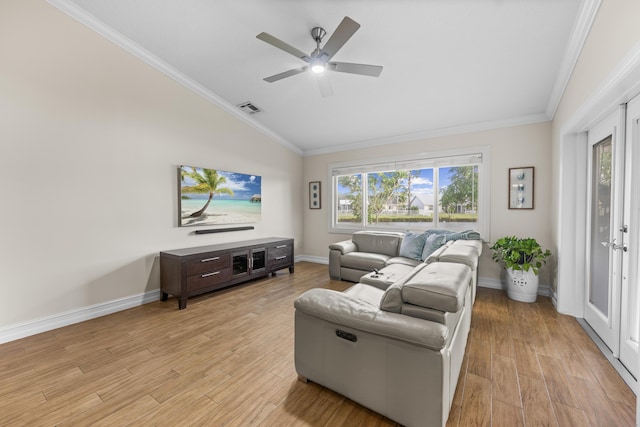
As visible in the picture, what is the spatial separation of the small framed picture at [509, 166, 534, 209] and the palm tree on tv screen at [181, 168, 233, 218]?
437cm

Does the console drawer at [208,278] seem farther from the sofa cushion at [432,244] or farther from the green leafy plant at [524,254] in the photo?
the green leafy plant at [524,254]

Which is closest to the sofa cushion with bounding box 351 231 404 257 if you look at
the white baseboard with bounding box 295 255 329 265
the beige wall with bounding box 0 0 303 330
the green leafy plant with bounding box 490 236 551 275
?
the white baseboard with bounding box 295 255 329 265

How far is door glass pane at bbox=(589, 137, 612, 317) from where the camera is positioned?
2.33m

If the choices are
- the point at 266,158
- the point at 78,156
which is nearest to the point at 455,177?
the point at 266,158

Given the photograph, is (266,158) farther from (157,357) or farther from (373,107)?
(157,357)

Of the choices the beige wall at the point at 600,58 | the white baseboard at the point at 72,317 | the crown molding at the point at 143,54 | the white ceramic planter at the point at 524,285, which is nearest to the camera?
the beige wall at the point at 600,58

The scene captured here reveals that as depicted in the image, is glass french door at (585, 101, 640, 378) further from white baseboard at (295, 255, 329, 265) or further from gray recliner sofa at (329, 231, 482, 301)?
white baseboard at (295, 255, 329, 265)

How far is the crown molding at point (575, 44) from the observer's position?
198 cm

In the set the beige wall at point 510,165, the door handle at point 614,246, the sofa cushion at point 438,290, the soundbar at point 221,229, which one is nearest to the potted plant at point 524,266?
the beige wall at point 510,165

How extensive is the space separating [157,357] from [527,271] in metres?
4.16

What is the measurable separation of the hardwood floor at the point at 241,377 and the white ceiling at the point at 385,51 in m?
2.67

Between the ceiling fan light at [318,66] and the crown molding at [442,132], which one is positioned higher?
the ceiling fan light at [318,66]

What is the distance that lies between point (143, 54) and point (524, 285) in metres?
5.61

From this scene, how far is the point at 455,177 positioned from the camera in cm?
438
